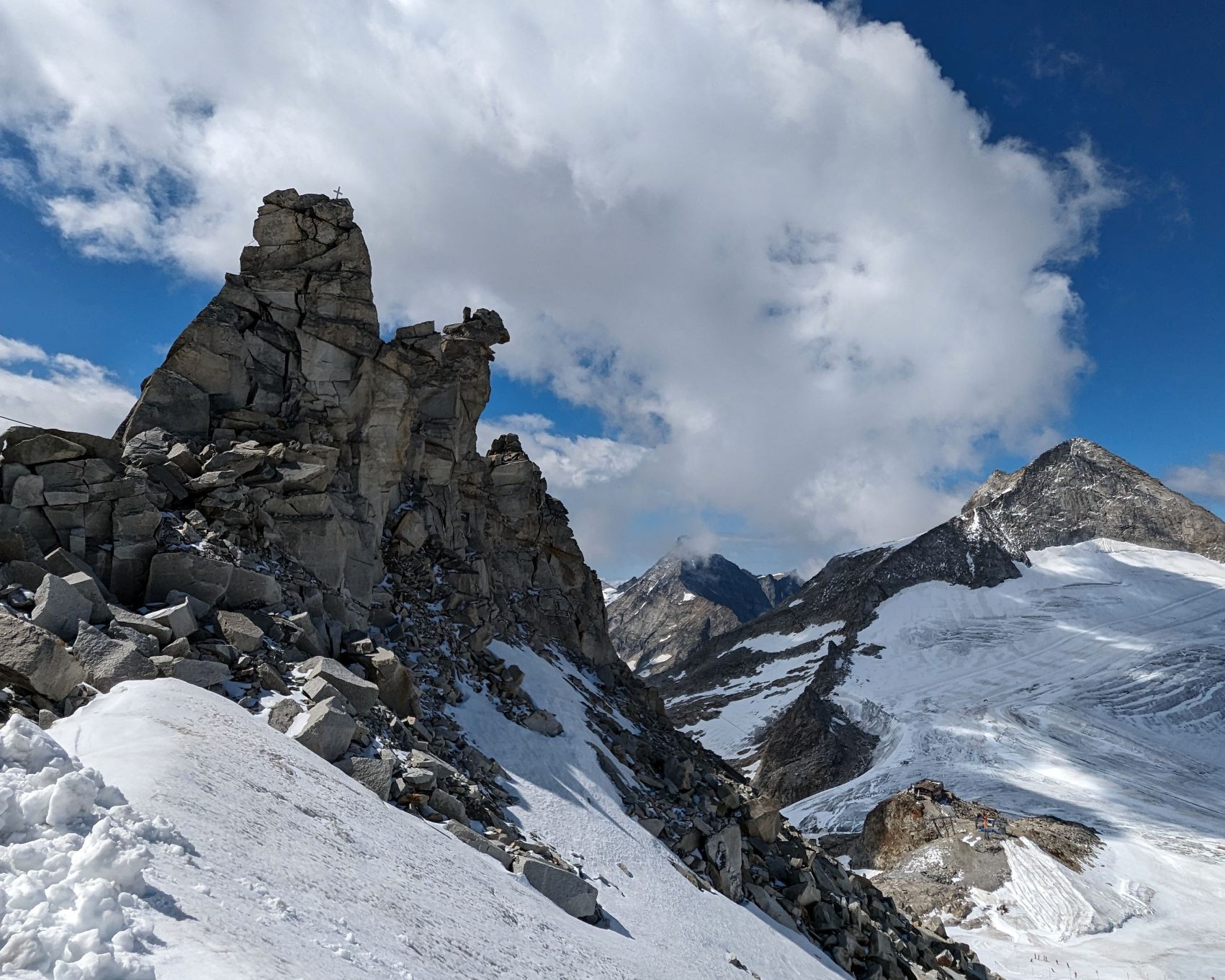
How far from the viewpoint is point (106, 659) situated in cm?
995

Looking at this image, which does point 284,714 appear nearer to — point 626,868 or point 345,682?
point 345,682

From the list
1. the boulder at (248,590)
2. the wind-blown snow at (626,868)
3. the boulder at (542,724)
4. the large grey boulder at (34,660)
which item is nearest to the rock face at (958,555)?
the boulder at (542,724)

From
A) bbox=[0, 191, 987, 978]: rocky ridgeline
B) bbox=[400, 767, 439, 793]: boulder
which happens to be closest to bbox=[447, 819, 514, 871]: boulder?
bbox=[0, 191, 987, 978]: rocky ridgeline

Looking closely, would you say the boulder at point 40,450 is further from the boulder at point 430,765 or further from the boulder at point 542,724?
the boulder at point 542,724

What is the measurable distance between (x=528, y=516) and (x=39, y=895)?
31964 mm

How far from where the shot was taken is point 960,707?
8825 centimetres

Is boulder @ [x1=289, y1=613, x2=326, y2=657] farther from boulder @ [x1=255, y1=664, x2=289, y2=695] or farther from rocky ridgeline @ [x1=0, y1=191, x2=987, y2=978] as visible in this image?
boulder @ [x1=255, y1=664, x2=289, y2=695]

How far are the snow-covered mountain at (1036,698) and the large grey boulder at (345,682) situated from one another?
32.4 metres

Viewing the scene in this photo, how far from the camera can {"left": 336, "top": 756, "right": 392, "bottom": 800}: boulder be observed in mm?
11273

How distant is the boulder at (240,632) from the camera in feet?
40.4

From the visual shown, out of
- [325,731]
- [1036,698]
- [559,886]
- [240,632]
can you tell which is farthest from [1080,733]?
[240,632]

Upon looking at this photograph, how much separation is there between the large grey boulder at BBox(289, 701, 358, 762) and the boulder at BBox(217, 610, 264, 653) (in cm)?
182

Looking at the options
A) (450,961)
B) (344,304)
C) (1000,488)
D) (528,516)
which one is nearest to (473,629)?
(344,304)

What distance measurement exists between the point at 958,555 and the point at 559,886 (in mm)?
146422
